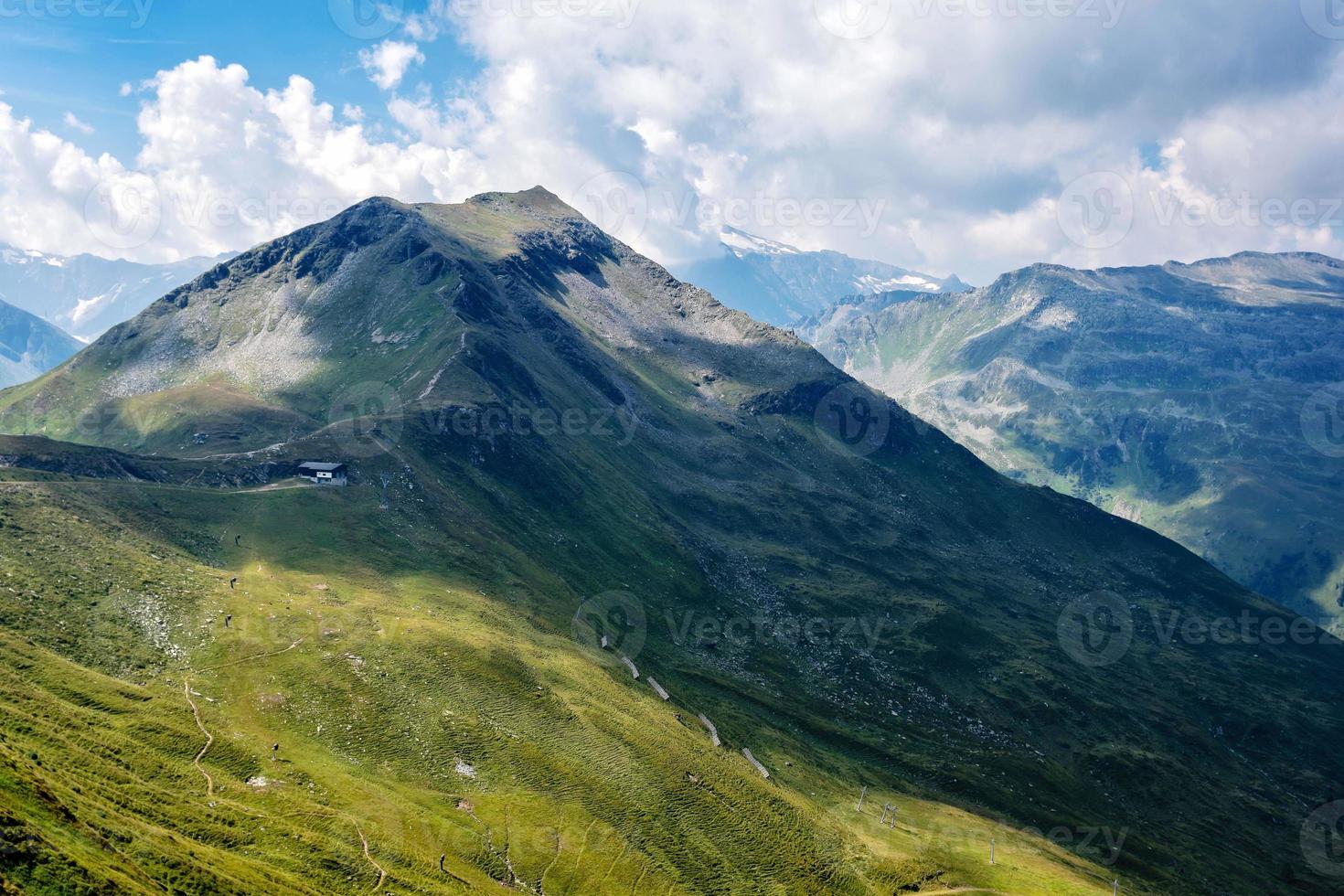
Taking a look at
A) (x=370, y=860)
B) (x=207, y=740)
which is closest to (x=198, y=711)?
(x=207, y=740)

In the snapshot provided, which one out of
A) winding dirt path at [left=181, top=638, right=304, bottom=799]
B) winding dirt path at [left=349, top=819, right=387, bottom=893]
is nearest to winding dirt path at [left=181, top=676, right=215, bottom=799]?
winding dirt path at [left=181, top=638, right=304, bottom=799]

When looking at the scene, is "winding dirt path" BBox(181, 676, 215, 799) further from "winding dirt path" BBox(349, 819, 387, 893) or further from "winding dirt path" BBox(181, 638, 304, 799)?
"winding dirt path" BBox(349, 819, 387, 893)

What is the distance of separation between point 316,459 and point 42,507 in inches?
2424

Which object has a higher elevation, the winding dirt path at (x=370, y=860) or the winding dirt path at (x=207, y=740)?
the winding dirt path at (x=207, y=740)

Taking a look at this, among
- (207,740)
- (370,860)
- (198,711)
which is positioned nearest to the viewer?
(370,860)

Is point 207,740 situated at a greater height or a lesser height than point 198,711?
lesser

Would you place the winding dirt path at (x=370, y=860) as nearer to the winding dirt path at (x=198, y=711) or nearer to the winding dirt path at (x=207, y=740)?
the winding dirt path at (x=207, y=740)

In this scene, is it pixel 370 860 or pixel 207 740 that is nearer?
pixel 370 860

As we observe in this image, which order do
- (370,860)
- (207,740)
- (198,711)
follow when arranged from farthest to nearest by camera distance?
(198,711) → (207,740) → (370,860)

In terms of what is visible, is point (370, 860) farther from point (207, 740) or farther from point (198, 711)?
point (198, 711)

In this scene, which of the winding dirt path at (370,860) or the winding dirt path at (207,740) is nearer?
the winding dirt path at (370,860)

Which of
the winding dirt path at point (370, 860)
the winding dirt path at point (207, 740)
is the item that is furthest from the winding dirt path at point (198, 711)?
the winding dirt path at point (370, 860)

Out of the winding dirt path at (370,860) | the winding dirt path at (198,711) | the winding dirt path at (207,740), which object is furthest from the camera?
the winding dirt path at (198,711)

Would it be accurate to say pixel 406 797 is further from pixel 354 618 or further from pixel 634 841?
pixel 354 618
